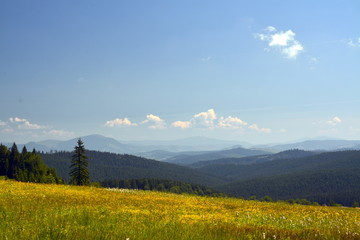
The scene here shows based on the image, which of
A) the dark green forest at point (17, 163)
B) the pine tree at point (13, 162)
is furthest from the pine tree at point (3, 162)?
the pine tree at point (13, 162)

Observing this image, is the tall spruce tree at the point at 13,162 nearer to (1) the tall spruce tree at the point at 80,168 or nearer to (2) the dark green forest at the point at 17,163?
(2) the dark green forest at the point at 17,163

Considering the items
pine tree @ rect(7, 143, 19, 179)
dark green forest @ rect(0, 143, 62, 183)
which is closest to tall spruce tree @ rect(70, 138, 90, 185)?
dark green forest @ rect(0, 143, 62, 183)

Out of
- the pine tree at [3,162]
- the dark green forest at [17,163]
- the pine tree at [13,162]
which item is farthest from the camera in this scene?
the pine tree at [3,162]

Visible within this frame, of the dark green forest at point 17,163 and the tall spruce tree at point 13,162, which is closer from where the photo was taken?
the dark green forest at point 17,163

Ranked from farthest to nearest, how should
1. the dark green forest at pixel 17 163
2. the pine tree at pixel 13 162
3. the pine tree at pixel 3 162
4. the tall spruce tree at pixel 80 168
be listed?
the pine tree at pixel 3 162, the pine tree at pixel 13 162, the dark green forest at pixel 17 163, the tall spruce tree at pixel 80 168

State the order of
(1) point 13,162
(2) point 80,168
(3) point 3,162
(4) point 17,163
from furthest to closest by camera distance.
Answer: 1. (3) point 3,162
2. (1) point 13,162
3. (4) point 17,163
4. (2) point 80,168

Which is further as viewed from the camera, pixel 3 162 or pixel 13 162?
pixel 3 162

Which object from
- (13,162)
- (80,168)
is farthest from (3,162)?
(80,168)

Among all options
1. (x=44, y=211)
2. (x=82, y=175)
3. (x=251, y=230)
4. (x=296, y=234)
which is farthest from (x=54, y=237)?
(x=82, y=175)

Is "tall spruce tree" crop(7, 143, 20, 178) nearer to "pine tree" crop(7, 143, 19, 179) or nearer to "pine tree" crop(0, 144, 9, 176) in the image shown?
"pine tree" crop(7, 143, 19, 179)

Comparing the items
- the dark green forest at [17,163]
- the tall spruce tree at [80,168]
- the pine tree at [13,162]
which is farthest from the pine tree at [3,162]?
the tall spruce tree at [80,168]

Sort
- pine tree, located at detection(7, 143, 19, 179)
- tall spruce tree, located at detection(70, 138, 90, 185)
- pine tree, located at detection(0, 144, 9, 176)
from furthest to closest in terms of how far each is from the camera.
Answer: pine tree, located at detection(0, 144, 9, 176), pine tree, located at detection(7, 143, 19, 179), tall spruce tree, located at detection(70, 138, 90, 185)

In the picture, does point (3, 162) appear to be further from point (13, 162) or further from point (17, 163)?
point (17, 163)

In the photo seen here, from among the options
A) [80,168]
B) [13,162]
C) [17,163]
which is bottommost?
[17,163]
